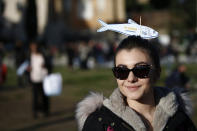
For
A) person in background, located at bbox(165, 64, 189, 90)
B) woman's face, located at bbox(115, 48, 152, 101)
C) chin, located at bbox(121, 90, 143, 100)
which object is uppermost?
woman's face, located at bbox(115, 48, 152, 101)

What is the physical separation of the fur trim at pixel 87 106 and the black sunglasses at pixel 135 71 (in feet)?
0.65

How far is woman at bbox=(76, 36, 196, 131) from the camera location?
267 centimetres

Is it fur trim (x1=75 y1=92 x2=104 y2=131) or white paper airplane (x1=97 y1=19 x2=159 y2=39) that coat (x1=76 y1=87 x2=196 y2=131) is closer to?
fur trim (x1=75 y1=92 x2=104 y2=131)

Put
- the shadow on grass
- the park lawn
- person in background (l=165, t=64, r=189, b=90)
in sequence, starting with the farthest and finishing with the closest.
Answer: person in background (l=165, t=64, r=189, b=90)
the park lawn
the shadow on grass

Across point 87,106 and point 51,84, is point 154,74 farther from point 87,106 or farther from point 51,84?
point 51,84

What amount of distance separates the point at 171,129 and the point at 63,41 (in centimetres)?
4955

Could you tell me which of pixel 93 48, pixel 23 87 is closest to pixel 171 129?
pixel 23 87

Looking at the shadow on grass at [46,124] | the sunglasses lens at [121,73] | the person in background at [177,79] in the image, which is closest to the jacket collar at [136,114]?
the sunglasses lens at [121,73]

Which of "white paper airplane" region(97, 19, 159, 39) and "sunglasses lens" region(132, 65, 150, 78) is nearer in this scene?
"sunglasses lens" region(132, 65, 150, 78)

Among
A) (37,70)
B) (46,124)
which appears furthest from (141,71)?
(37,70)

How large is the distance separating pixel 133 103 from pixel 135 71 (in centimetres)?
21

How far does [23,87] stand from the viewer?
56.2ft

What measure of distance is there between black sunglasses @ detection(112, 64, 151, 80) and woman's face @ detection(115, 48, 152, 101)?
0.02 metres

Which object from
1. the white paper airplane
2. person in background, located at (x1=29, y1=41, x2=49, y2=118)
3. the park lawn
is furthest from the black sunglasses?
person in background, located at (x1=29, y1=41, x2=49, y2=118)
